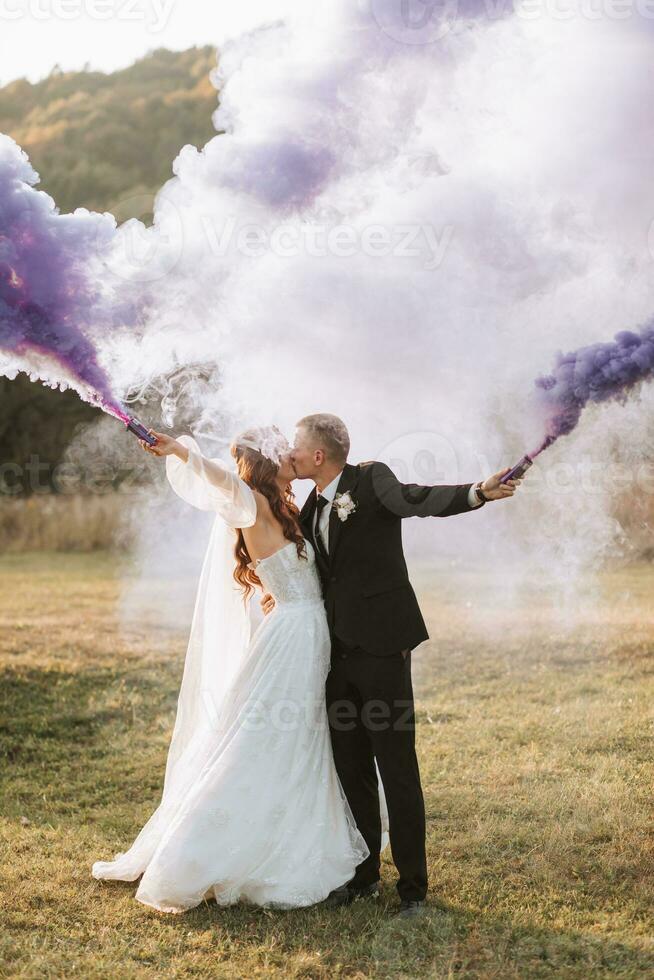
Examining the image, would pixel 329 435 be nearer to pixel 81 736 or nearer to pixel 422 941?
pixel 422 941

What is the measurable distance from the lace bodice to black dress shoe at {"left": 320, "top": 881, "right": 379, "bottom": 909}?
144 centimetres

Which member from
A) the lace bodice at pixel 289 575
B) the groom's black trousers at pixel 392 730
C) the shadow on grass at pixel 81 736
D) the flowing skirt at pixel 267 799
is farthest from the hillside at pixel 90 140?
the groom's black trousers at pixel 392 730

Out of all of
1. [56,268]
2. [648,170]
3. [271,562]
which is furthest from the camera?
[648,170]

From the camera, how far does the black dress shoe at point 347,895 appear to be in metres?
4.61

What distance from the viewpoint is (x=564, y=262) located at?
873cm

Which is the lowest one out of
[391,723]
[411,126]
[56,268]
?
[391,723]

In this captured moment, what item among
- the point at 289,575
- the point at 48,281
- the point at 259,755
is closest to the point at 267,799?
the point at 259,755

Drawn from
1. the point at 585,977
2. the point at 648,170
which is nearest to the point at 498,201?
the point at 648,170

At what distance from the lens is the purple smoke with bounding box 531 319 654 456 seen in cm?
429

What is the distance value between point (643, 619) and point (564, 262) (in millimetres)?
4692

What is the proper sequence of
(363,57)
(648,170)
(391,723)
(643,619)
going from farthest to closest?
(643,619) → (648,170) → (363,57) → (391,723)

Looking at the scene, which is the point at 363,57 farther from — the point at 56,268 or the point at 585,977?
the point at 585,977

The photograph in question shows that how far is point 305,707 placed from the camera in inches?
186

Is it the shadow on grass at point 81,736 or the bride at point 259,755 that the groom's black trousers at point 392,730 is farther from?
the shadow on grass at point 81,736
